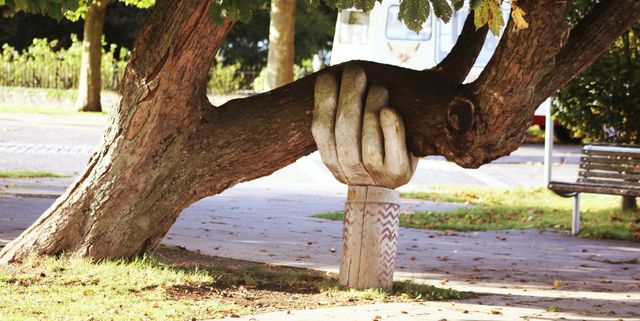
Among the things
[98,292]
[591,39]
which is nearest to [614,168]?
[591,39]

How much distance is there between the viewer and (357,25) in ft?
85.4

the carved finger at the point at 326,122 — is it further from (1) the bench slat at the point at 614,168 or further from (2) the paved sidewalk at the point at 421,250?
(1) the bench slat at the point at 614,168

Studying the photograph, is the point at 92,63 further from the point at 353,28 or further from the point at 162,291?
the point at 162,291

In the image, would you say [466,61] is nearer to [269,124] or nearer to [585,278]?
[269,124]

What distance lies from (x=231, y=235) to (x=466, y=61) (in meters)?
3.69

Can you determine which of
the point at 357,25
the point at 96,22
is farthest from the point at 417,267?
the point at 96,22

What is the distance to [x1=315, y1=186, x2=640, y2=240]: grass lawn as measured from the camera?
12.7 metres

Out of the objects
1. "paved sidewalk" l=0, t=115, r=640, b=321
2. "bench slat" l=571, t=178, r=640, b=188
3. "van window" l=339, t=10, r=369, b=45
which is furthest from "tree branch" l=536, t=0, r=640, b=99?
"van window" l=339, t=10, r=369, b=45

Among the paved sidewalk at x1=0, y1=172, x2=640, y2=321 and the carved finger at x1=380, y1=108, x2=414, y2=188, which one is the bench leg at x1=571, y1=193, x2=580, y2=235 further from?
the carved finger at x1=380, y1=108, x2=414, y2=188

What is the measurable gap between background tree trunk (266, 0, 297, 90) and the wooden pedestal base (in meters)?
22.2

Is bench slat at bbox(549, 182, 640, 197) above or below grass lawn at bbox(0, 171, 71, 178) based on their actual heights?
above

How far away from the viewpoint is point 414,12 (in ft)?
19.2

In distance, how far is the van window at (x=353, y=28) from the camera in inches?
1016

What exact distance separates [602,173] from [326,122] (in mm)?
5459
